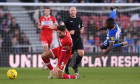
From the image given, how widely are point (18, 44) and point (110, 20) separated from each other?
5879 millimetres

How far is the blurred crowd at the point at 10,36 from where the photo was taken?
1529 cm

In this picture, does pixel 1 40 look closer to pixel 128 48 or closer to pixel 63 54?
pixel 128 48

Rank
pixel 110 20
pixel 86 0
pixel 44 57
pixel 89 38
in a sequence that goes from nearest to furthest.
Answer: pixel 44 57 → pixel 110 20 → pixel 89 38 → pixel 86 0

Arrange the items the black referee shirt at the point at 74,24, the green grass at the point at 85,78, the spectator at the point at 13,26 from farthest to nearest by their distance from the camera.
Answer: the spectator at the point at 13,26 < the black referee shirt at the point at 74,24 < the green grass at the point at 85,78

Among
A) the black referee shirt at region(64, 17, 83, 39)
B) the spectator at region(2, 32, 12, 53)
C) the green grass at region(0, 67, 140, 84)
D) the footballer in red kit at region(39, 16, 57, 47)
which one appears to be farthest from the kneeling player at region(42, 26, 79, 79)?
the spectator at region(2, 32, 12, 53)

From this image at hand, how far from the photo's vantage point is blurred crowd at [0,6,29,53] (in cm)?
1529

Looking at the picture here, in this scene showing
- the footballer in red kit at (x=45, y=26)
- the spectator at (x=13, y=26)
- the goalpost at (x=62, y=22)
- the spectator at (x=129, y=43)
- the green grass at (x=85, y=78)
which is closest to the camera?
the green grass at (x=85, y=78)

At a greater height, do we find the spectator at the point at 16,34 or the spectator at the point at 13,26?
the spectator at the point at 13,26

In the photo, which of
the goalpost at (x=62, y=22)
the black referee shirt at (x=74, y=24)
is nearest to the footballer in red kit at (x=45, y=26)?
the goalpost at (x=62, y=22)

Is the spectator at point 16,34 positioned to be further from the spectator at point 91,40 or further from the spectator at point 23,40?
the spectator at point 91,40

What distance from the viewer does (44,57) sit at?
932 cm

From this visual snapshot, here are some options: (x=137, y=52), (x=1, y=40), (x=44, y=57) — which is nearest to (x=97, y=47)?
(x=137, y=52)

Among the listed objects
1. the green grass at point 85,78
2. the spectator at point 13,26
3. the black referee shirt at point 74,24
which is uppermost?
the black referee shirt at point 74,24

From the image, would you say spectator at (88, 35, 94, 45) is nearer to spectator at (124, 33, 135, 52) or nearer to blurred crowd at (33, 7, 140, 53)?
blurred crowd at (33, 7, 140, 53)
